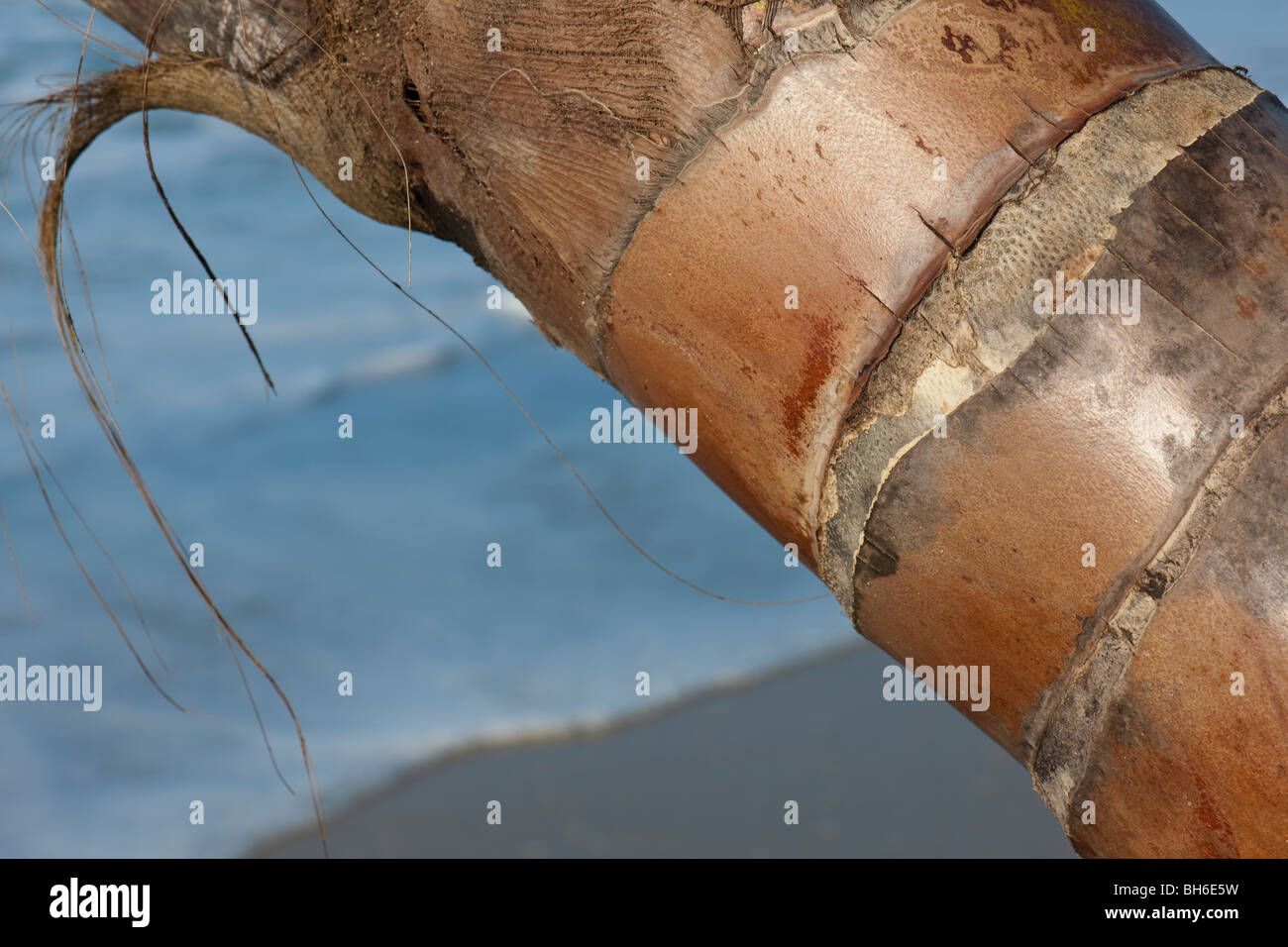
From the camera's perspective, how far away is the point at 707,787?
2.76m

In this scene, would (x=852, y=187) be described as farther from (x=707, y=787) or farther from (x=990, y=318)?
(x=707, y=787)

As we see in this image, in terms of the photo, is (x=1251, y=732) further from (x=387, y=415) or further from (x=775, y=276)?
(x=387, y=415)

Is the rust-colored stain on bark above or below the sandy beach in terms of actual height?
above

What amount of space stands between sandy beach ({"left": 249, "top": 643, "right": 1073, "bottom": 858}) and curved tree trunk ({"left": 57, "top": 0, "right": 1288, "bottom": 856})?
2.02 meters

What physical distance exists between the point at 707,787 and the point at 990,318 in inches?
89.9

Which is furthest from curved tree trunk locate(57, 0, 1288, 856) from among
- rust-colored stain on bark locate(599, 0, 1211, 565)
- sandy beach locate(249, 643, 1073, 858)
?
sandy beach locate(249, 643, 1073, 858)

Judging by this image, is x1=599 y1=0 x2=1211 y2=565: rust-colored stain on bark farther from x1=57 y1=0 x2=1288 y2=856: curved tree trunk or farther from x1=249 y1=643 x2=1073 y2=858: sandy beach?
x1=249 y1=643 x2=1073 y2=858: sandy beach

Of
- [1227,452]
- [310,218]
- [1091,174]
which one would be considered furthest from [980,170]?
[310,218]

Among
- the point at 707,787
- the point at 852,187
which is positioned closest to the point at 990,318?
the point at 852,187

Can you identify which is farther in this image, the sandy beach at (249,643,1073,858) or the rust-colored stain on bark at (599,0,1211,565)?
the sandy beach at (249,643,1073,858)

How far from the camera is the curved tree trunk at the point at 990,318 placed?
64 cm

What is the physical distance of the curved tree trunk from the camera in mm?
636

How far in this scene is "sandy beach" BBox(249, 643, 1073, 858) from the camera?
8.64 feet
